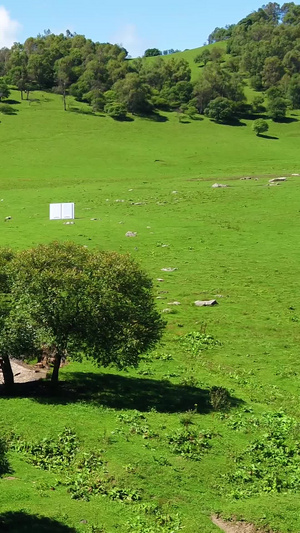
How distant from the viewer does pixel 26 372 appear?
37.5 metres

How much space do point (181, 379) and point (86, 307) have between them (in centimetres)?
813

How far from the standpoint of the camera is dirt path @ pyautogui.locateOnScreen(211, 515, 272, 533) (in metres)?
22.4

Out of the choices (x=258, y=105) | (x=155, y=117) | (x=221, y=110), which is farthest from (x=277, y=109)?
(x=155, y=117)

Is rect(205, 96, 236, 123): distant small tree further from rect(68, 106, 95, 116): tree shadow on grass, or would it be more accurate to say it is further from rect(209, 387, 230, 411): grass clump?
rect(209, 387, 230, 411): grass clump

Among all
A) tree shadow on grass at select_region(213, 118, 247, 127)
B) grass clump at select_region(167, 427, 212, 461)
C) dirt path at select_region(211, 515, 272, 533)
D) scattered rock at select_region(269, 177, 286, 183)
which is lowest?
dirt path at select_region(211, 515, 272, 533)

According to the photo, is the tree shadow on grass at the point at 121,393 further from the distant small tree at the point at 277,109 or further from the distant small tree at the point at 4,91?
the distant small tree at the point at 277,109

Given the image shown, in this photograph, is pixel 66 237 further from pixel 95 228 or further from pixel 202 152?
pixel 202 152

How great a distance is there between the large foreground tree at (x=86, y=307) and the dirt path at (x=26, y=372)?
11.9 feet

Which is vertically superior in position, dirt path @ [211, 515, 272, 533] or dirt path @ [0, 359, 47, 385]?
dirt path @ [0, 359, 47, 385]

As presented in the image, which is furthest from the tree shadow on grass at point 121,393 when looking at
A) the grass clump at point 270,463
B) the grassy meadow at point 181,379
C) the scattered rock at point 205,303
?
the scattered rock at point 205,303

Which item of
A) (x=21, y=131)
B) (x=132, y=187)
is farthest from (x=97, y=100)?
(x=132, y=187)

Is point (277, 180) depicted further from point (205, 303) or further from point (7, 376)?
point (7, 376)

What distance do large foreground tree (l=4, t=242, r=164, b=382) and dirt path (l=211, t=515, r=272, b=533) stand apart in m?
11.6

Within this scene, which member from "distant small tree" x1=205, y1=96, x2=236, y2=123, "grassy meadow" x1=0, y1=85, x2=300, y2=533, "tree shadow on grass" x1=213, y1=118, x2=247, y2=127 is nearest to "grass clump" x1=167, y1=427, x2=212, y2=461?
"grassy meadow" x1=0, y1=85, x2=300, y2=533
